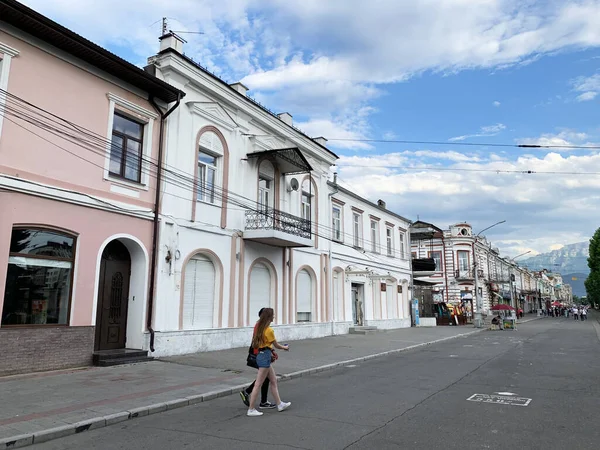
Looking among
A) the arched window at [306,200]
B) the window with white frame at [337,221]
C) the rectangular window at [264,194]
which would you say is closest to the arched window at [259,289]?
the rectangular window at [264,194]

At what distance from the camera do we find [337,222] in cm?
2597

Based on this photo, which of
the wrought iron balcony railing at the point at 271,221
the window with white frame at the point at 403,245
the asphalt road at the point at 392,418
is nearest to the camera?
the asphalt road at the point at 392,418

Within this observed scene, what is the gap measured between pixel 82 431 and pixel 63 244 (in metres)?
6.24

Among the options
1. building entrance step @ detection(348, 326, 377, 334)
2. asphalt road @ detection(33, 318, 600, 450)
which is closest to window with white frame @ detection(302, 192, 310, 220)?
building entrance step @ detection(348, 326, 377, 334)

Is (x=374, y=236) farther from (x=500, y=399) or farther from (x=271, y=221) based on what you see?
(x=500, y=399)

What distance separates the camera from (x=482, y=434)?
6055mm

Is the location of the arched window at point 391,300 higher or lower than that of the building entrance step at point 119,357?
higher

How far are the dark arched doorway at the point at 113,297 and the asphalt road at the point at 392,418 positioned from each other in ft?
18.0

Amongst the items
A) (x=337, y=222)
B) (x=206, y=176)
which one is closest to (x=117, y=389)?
(x=206, y=176)

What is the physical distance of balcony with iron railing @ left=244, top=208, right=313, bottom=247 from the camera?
56.4 feet

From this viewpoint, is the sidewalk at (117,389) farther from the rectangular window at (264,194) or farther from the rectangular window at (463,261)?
the rectangular window at (463,261)

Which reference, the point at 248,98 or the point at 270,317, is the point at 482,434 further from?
the point at 248,98

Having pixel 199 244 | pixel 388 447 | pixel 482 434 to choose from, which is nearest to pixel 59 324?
pixel 199 244

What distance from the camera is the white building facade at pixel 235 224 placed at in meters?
14.7
